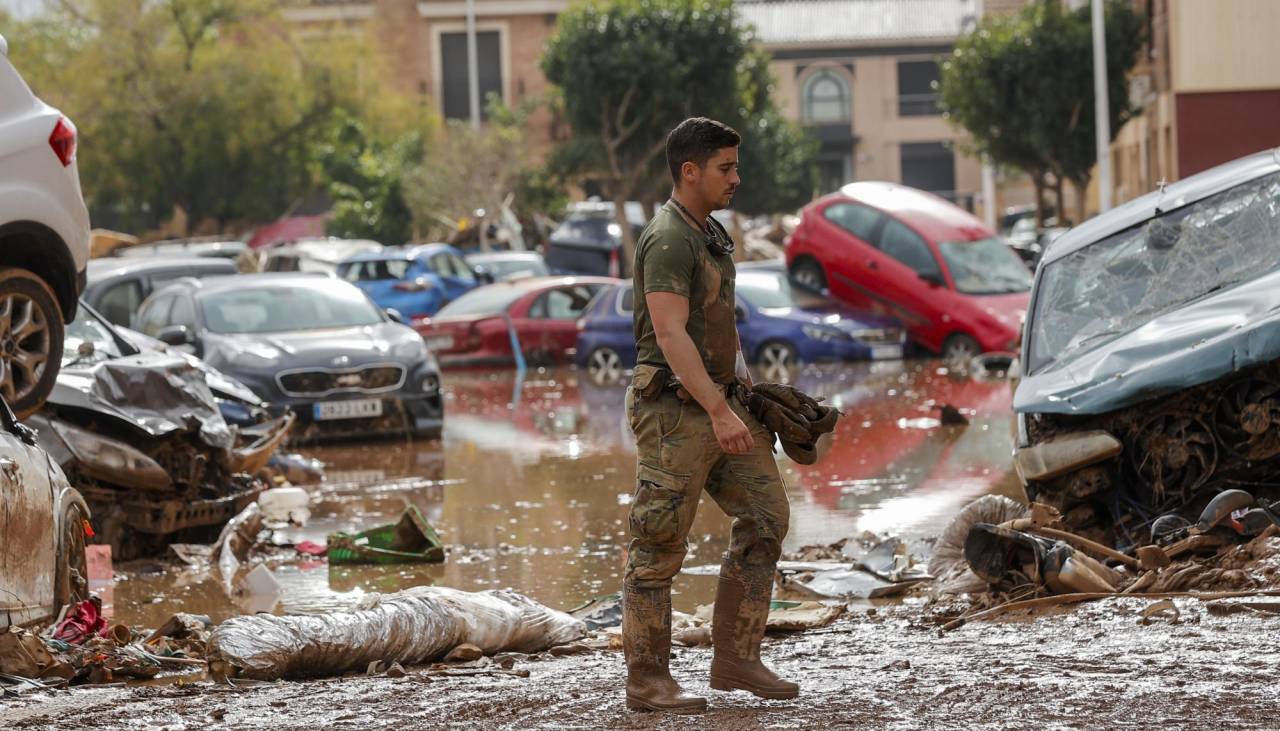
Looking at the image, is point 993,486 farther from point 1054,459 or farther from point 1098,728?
point 1098,728

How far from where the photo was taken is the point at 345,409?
15859mm

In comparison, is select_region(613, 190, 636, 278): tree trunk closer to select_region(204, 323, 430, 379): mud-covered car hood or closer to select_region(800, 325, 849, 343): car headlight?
select_region(800, 325, 849, 343): car headlight

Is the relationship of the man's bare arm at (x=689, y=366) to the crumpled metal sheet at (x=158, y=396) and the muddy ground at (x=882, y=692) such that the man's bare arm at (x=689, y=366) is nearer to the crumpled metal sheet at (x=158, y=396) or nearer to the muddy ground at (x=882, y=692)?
the muddy ground at (x=882, y=692)

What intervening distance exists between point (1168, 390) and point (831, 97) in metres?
61.4

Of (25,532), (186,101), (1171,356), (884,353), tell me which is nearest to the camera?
(25,532)

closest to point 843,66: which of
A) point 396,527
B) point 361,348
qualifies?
point 361,348

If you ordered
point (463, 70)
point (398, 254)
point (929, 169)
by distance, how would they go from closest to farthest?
point (398, 254) < point (463, 70) < point (929, 169)

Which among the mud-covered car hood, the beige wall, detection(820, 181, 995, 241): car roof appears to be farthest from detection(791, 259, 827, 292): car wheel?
the beige wall

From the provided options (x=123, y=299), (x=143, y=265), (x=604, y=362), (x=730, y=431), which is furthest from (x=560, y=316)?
(x=730, y=431)

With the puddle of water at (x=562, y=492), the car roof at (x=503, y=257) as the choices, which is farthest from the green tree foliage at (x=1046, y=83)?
the puddle of water at (x=562, y=492)

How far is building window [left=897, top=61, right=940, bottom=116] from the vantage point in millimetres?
67875

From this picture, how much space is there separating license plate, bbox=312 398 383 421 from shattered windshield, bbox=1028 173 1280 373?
752cm

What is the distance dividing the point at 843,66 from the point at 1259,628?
62.8m

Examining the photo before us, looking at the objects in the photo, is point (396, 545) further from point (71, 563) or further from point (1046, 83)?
point (1046, 83)
